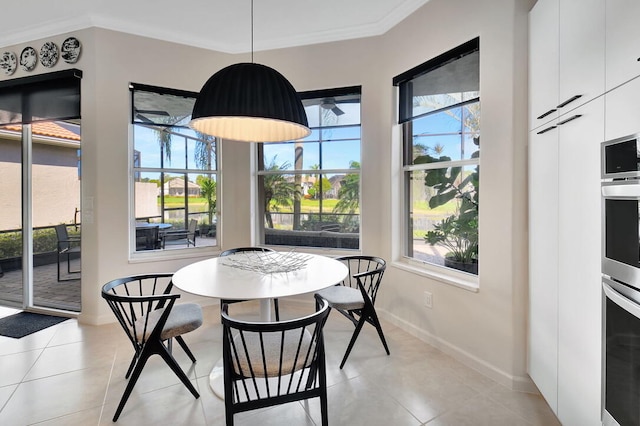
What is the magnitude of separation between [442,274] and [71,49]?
4.19 meters

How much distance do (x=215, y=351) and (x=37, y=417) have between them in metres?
1.11

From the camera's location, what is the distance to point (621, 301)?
116 centimetres

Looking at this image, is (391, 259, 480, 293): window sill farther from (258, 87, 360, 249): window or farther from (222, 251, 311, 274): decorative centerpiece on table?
(222, 251, 311, 274): decorative centerpiece on table

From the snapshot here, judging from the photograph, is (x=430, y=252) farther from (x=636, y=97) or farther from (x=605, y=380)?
(x=636, y=97)

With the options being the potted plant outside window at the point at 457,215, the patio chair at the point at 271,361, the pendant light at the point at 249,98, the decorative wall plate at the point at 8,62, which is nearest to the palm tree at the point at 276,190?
the potted plant outside window at the point at 457,215

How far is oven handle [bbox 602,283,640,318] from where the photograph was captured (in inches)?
42.9

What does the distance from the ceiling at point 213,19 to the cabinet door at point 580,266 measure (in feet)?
6.37

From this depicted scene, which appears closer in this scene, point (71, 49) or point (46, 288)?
point (71, 49)

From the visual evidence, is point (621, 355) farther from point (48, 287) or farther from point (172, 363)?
point (48, 287)

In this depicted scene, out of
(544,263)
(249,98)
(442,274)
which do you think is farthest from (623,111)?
(442,274)

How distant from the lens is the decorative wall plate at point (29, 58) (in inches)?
132

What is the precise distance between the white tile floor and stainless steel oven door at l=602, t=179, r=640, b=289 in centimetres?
116

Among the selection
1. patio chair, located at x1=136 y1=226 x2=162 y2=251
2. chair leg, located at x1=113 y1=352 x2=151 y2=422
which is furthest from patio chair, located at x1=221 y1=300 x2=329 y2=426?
patio chair, located at x1=136 y1=226 x2=162 y2=251

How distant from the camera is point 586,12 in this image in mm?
1393
